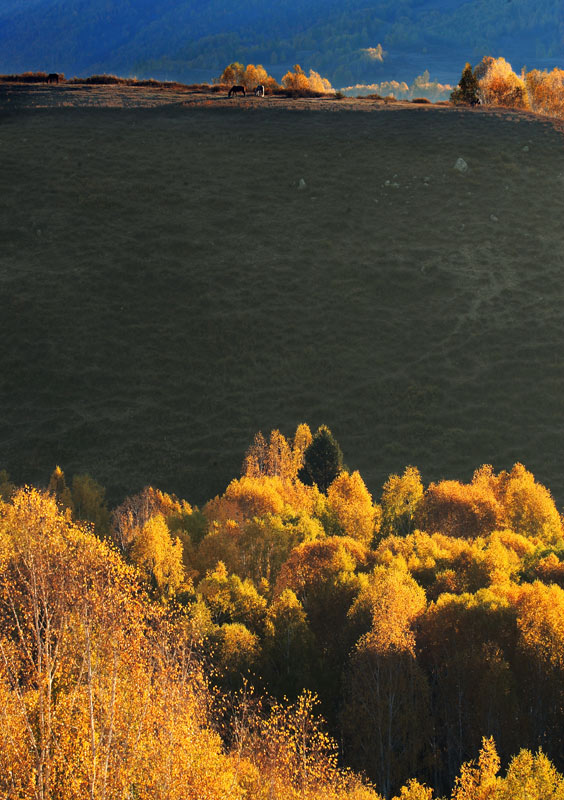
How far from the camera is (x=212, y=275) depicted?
103062mm

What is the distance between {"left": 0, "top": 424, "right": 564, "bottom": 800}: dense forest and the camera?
22.2 m

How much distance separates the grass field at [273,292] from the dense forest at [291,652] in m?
18.2

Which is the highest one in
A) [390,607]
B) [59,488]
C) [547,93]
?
[547,93]

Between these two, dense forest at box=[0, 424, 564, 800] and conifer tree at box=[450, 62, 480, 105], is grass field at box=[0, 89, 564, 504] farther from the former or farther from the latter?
conifer tree at box=[450, 62, 480, 105]

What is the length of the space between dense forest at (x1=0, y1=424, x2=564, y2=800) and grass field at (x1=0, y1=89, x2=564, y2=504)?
18184mm

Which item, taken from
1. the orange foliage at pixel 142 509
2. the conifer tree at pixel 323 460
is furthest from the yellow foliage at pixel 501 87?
the orange foliage at pixel 142 509

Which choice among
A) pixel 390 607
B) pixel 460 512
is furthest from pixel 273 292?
pixel 390 607

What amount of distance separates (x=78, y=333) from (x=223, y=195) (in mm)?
39532

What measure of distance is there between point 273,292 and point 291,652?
69.7m

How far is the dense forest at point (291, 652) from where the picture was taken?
22.2 m

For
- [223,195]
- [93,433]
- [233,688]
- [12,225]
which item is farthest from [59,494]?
[223,195]

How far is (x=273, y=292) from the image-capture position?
331 feet

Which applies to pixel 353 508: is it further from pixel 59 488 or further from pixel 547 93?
pixel 547 93

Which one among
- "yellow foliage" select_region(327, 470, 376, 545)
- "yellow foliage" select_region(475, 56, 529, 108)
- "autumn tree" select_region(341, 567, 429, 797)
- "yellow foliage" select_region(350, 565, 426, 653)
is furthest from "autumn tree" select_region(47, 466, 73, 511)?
"yellow foliage" select_region(475, 56, 529, 108)
